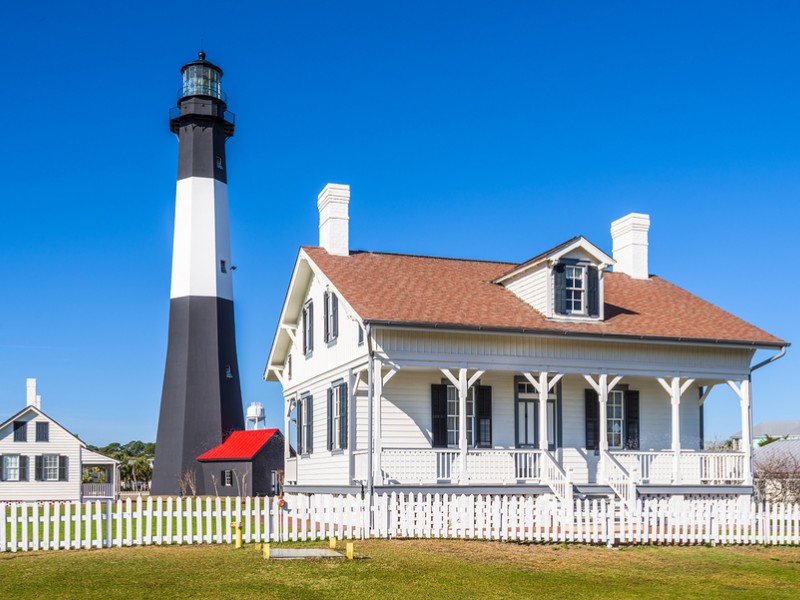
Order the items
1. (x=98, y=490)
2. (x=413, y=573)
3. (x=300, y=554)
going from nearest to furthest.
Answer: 1. (x=413, y=573)
2. (x=300, y=554)
3. (x=98, y=490)

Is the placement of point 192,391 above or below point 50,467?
above

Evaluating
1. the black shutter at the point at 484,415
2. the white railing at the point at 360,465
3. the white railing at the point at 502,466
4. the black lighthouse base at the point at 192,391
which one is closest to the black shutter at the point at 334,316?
the white railing at the point at 360,465

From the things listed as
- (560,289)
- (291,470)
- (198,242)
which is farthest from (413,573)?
(198,242)

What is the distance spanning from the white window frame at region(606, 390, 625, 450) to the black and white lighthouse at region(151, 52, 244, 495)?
22633mm

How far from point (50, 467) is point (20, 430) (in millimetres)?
2237

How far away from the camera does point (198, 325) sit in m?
44.2

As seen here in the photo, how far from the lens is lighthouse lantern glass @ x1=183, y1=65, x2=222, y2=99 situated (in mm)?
46719

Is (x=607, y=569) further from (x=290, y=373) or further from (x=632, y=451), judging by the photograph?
(x=290, y=373)

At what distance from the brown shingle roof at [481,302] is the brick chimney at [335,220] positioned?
0.29m

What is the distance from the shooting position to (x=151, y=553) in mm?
17125

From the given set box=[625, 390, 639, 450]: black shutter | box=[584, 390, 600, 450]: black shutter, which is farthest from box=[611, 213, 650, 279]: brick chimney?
box=[584, 390, 600, 450]: black shutter

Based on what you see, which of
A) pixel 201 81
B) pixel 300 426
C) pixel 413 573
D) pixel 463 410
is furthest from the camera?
pixel 201 81

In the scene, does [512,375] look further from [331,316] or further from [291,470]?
[291,470]

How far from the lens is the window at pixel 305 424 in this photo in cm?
2830
